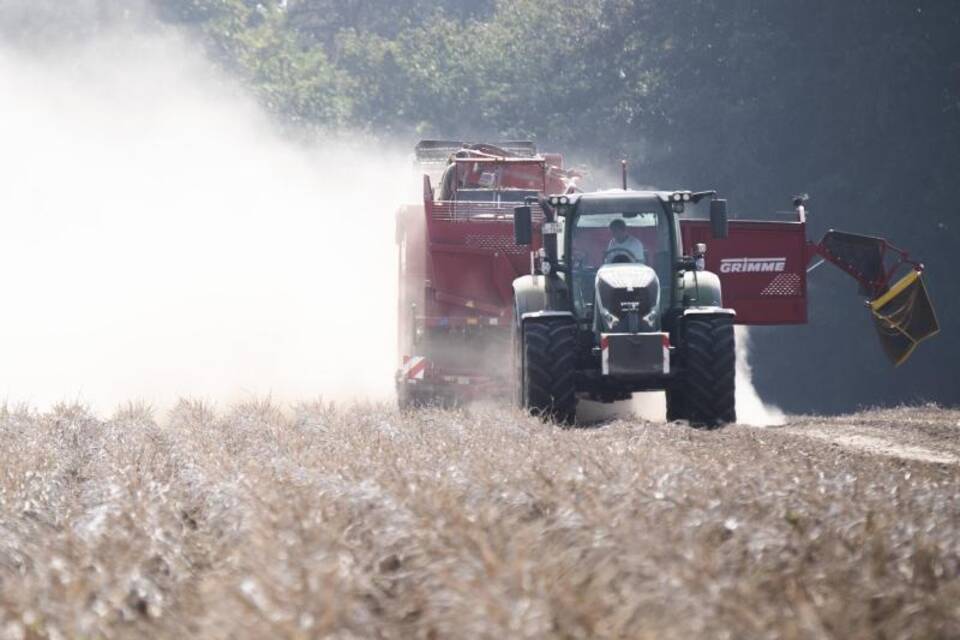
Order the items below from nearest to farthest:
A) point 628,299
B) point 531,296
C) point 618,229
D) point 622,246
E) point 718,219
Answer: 1. point 628,299
2. point 718,219
3. point 622,246
4. point 618,229
5. point 531,296

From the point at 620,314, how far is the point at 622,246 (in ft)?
3.55

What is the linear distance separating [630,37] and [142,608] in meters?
36.6

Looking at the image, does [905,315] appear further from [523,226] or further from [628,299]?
[523,226]

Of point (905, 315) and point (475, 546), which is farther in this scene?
point (905, 315)

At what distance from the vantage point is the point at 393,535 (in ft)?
19.2

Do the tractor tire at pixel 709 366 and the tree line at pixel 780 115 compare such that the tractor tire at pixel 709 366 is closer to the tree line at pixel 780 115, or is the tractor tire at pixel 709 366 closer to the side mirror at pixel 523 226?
the side mirror at pixel 523 226

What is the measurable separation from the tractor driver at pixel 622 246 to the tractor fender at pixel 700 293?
520 mm

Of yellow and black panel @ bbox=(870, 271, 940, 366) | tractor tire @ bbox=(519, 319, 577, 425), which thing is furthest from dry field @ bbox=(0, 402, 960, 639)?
yellow and black panel @ bbox=(870, 271, 940, 366)

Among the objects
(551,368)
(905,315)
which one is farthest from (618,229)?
(905,315)

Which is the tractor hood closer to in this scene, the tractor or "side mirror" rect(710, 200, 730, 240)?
the tractor

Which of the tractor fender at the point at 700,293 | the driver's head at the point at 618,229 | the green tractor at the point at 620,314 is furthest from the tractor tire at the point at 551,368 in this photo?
the tractor fender at the point at 700,293

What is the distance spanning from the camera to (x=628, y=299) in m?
14.3

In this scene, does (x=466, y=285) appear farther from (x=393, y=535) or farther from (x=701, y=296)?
(x=393, y=535)

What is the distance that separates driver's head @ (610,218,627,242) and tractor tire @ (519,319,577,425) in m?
1.23
